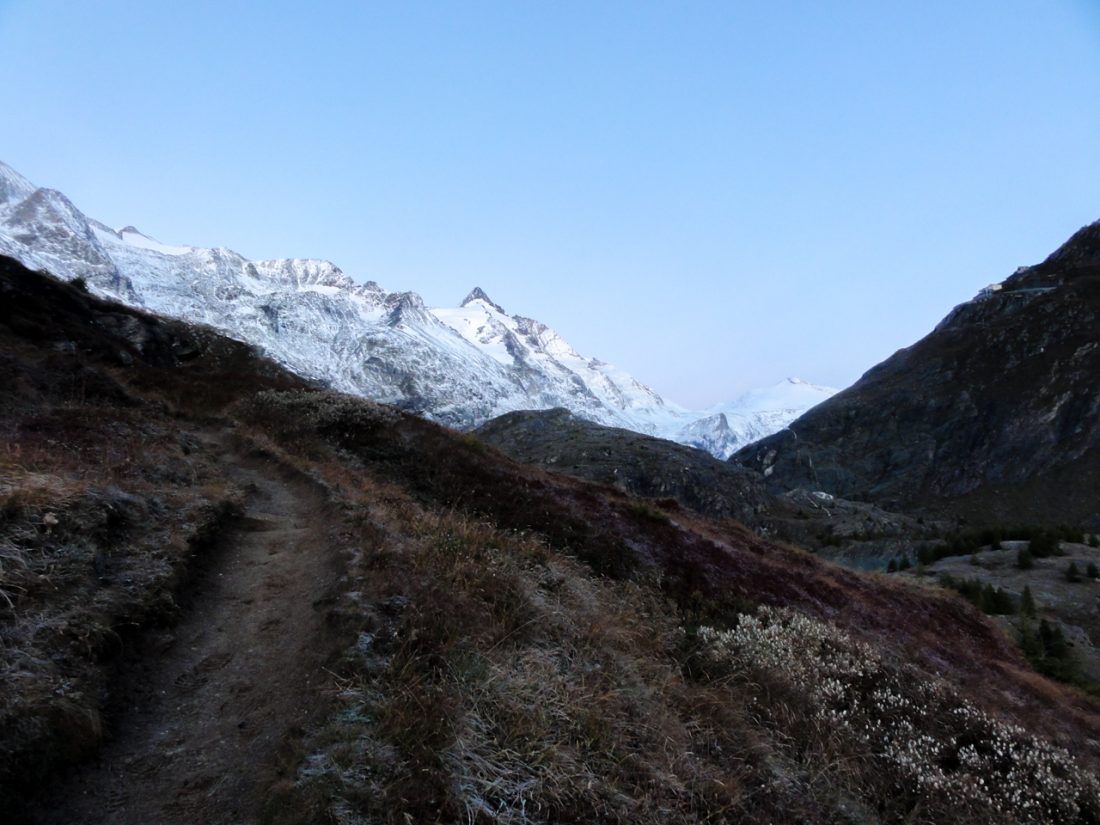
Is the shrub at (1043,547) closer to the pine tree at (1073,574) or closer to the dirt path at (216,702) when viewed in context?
the pine tree at (1073,574)

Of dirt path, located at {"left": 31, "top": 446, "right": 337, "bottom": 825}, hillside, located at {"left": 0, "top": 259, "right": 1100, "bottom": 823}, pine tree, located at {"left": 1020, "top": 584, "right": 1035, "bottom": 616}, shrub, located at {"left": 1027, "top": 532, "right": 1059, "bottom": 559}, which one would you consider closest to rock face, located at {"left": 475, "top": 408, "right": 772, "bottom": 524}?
shrub, located at {"left": 1027, "top": 532, "right": 1059, "bottom": 559}

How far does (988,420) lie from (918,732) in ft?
586

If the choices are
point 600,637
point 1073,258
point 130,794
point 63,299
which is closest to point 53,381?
point 63,299

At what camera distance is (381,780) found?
16.2 ft

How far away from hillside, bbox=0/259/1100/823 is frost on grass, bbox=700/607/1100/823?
55 mm

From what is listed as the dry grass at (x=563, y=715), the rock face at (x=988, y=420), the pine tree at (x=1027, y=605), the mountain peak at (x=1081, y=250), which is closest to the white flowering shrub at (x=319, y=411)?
the dry grass at (x=563, y=715)

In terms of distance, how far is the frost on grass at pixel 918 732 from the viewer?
8.98 m

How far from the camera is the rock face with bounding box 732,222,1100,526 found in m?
134

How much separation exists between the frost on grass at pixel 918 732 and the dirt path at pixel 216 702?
24.5 feet

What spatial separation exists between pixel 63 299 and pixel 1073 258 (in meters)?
251

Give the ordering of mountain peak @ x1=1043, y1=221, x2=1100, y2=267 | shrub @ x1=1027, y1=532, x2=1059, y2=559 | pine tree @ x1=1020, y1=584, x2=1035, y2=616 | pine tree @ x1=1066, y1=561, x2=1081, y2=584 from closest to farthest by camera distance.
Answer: pine tree @ x1=1020, y1=584, x2=1035, y2=616
pine tree @ x1=1066, y1=561, x2=1081, y2=584
shrub @ x1=1027, y1=532, x2=1059, y2=559
mountain peak @ x1=1043, y1=221, x2=1100, y2=267

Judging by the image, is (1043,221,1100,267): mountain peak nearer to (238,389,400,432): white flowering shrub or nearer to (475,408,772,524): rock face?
(475,408,772,524): rock face

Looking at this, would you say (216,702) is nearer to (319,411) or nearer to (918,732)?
(918,732)

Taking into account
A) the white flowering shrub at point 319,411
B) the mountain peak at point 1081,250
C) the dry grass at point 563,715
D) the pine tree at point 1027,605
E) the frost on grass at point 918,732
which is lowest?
the pine tree at point 1027,605
